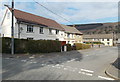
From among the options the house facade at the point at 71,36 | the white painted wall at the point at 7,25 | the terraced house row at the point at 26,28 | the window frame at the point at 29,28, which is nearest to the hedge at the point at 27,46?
the terraced house row at the point at 26,28

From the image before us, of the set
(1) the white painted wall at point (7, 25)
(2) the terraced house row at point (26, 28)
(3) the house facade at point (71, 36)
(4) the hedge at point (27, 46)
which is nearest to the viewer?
(4) the hedge at point (27, 46)

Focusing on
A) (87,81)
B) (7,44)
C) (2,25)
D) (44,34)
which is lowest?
(87,81)

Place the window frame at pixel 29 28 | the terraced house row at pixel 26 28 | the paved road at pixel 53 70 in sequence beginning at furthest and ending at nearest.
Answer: the window frame at pixel 29 28 → the terraced house row at pixel 26 28 → the paved road at pixel 53 70

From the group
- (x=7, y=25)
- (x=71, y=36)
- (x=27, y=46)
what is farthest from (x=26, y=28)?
(x=71, y=36)

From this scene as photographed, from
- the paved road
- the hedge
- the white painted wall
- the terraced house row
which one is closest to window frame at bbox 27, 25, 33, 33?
the terraced house row

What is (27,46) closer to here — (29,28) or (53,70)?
(29,28)

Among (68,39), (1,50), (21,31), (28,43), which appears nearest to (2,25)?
(21,31)

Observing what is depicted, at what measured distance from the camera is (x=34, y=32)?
23375mm

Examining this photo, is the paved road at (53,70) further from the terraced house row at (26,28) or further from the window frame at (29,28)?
the window frame at (29,28)

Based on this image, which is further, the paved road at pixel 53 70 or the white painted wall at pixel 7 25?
the white painted wall at pixel 7 25

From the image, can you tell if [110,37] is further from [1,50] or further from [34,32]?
[1,50]

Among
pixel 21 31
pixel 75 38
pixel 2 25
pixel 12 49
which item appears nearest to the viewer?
pixel 12 49

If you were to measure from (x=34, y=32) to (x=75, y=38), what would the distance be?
67.3 ft

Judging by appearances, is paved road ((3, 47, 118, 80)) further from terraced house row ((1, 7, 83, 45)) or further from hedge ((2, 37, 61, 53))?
terraced house row ((1, 7, 83, 45))
